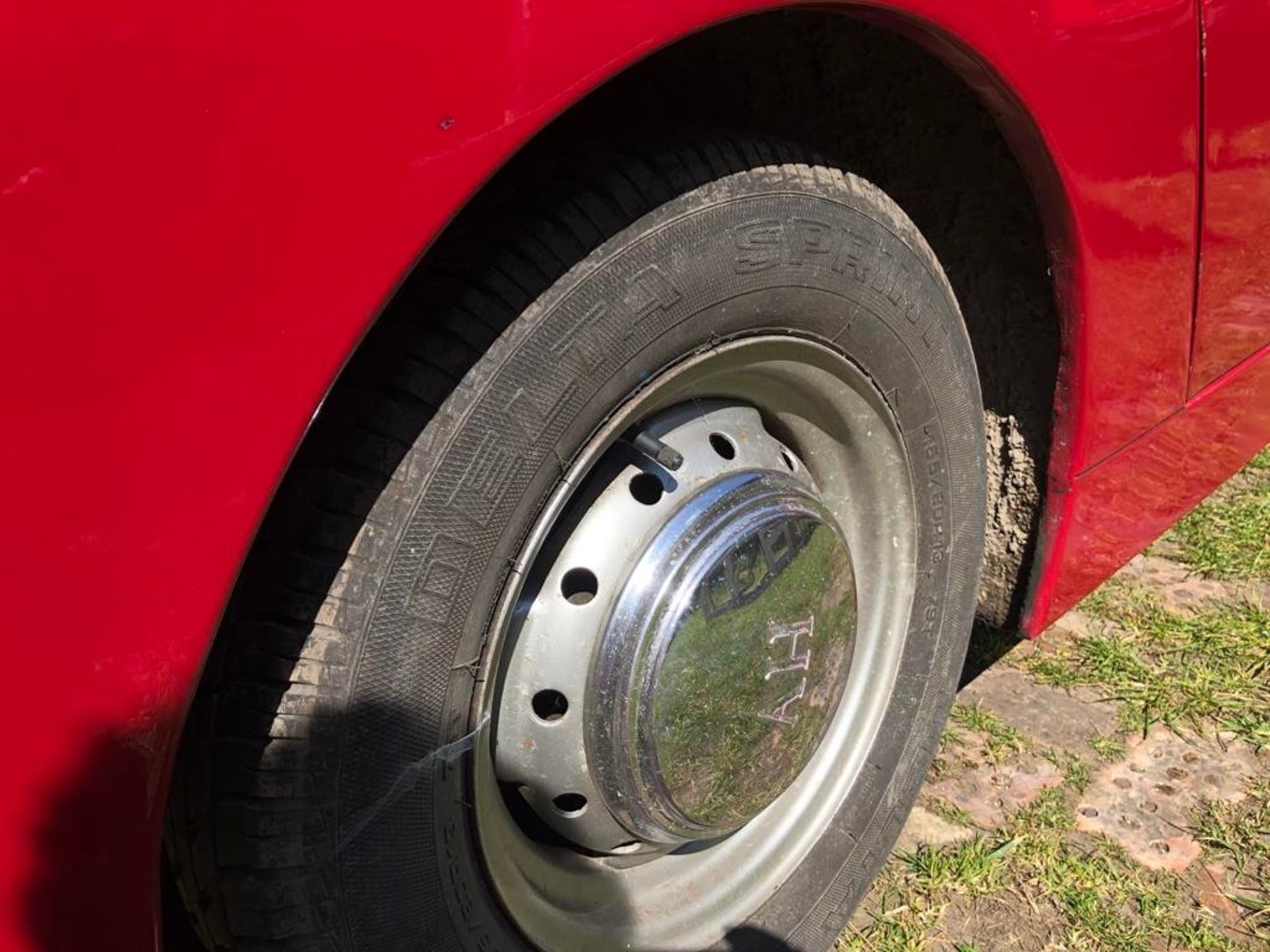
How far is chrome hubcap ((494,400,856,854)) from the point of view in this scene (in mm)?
1315

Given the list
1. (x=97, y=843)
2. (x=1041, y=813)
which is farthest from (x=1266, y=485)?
(x=97, y=843)

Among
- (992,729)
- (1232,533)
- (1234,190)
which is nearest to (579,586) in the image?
(1234,190)

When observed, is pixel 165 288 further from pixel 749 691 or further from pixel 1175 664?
pixel 1175 664

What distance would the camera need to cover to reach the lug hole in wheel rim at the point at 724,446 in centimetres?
147

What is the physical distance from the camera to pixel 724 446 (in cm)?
148

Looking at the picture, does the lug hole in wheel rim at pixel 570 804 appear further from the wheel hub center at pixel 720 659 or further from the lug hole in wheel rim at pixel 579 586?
the lug hole in wheel rim at pixel 579 586

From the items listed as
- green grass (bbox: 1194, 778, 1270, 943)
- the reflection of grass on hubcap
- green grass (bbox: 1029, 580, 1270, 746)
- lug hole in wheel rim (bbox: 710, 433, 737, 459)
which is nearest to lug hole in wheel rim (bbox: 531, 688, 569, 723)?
the reflection of grass on hubcap

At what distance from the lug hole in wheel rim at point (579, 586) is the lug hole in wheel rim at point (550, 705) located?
107 millimetres

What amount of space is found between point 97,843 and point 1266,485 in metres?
3.05

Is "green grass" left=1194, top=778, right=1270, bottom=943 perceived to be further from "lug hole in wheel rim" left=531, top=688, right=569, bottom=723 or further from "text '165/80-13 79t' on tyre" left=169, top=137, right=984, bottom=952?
"lug hole in wheel rim" left=531, top=688, right=569, bottom=723

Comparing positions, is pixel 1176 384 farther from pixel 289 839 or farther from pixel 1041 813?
pixel 289 839

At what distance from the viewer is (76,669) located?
84 centimetres

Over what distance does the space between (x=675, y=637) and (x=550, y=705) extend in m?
0.16

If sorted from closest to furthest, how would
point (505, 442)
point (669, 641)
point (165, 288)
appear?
1. point (165, 288)
2. point (505, 442)
3. point (669, 641)
